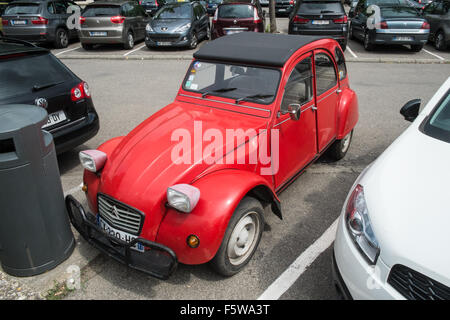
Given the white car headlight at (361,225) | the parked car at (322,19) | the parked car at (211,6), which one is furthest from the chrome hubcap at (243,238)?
the parked car at (211,6)

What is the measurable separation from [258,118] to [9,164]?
2265mm

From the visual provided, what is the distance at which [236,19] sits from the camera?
1308 cm

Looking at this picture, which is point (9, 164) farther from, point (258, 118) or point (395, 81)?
point (395, 81)

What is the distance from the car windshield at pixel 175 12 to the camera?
539 inches

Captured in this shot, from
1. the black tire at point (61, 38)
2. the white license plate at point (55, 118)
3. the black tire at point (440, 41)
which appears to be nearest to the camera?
the white license plate at point (55, 118)

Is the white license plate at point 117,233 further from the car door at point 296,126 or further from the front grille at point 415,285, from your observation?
the front grille at point 415,285

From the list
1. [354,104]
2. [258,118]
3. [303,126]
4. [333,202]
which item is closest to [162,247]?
[258,118]

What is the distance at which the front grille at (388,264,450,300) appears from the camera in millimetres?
2080

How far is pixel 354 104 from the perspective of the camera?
523 centimetres

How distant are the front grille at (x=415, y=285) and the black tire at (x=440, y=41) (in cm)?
1367

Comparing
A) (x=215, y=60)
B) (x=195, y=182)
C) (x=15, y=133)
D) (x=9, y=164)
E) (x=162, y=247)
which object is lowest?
(x=162, y=247)

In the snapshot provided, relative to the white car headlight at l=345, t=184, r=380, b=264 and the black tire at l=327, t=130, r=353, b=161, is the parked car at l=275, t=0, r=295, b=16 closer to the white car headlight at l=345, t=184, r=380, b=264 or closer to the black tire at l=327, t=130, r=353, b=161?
the black tire at l=327, t=130, r=353, b=161

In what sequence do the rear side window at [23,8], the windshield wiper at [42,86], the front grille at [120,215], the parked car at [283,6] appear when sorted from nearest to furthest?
the front grille at [120,215] → the windshield wiper at [42,86] → the rear side window at [23,8] → the parked car at [283,6]

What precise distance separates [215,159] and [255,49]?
4.84 feet
